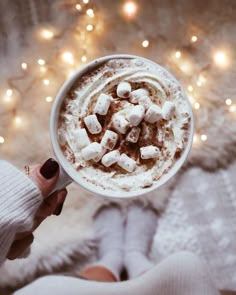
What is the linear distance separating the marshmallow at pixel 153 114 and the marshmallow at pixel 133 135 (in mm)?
23

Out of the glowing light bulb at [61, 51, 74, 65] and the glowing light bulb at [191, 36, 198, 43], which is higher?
the glowing light bulb at [61, 51, 74, 65]

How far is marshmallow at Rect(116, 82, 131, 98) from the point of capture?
2.36ft

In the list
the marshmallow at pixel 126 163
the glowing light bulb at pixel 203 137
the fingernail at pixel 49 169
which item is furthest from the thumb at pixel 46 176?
the glowing light bulb at pixel 203 137

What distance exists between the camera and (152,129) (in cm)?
73

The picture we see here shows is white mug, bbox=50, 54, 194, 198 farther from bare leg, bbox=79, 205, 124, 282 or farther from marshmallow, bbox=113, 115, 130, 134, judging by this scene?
bare leg, bbox=79, 205, 124, 282

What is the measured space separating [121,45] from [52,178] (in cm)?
56

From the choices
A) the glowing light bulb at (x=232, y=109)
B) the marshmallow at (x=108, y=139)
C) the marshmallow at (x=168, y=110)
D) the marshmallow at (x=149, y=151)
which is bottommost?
the glowing light bulb at (x=232, y=109)

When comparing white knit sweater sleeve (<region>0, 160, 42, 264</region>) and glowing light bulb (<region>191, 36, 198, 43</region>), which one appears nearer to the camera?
white knit sweater sleeve (<region>0, 160, 42, 264</region>)

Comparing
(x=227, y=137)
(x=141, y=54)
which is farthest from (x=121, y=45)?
(x=227, y=137)

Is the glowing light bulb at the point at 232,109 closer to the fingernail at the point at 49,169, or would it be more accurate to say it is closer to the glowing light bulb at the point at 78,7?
the glowing light bulb at the point at 78,7

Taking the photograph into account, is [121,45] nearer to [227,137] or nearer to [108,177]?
[227,137]

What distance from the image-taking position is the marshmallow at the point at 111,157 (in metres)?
0.71

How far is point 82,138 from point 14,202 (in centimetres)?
14

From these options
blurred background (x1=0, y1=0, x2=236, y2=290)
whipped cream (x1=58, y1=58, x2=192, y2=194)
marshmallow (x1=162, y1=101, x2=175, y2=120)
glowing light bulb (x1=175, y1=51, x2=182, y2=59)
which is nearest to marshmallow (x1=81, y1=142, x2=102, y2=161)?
whipped cream (x1=58, y1=58, x2=192, y2=194)
